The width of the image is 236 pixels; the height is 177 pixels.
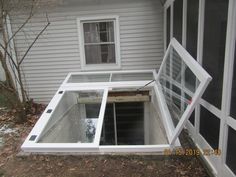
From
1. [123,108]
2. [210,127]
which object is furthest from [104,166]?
[123,108]

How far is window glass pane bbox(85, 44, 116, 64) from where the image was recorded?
5.98 meters

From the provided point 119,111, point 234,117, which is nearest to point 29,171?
point 234,117

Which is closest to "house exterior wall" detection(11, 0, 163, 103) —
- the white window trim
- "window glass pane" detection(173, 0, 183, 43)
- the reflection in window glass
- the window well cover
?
the white window trim

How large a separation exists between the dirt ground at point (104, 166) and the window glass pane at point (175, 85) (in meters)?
0.56

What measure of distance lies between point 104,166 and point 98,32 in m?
3.90

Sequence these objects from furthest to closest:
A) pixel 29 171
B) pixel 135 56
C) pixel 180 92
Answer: pixel 135 56 < pixel 180 92 < pixel 29 171

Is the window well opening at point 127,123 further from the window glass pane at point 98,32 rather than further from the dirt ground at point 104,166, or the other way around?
the dirt ground at point 104,166

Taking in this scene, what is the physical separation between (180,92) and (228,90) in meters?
1.14

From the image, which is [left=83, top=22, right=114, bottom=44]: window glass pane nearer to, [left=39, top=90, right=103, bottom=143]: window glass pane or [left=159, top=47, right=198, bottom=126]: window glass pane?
[left=39, top=90, right=103, bottom=143]: window glass pane

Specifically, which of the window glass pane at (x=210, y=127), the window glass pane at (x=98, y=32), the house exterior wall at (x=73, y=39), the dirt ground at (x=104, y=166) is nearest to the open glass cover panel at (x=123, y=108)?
the dirt ground at (x=104, y=166)

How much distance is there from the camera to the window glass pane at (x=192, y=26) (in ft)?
9.78

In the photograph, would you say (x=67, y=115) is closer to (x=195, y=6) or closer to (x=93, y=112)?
(x=93, y=112)

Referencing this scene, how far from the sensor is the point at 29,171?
2.94 metres

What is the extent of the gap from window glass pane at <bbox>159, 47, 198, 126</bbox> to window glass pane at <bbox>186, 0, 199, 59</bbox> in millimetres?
222
